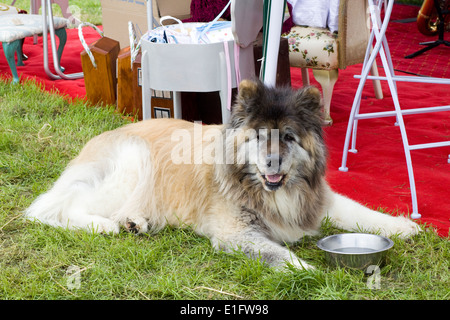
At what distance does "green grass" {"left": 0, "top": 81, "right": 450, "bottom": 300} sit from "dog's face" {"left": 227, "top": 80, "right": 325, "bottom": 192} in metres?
0.43

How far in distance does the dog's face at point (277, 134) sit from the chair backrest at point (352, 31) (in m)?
2.18

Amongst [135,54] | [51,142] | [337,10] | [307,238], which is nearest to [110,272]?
[307,238]

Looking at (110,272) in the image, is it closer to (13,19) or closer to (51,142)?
(51,142)

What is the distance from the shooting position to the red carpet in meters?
3.29

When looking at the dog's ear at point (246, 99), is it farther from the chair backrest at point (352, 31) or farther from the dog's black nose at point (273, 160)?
the chair backrest at point (352, 31)

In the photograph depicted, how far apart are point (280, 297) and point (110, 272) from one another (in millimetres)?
817

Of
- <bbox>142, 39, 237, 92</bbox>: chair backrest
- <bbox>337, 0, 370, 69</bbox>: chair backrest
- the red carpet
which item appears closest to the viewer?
the red carpet

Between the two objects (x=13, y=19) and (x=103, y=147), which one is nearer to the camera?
(x=103, y=147)

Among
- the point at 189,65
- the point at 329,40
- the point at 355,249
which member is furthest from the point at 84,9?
the point at 355,249

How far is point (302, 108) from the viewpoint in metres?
2.44

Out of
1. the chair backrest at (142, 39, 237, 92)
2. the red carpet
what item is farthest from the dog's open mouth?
the chair backrest at (142, 39, 237, 92)

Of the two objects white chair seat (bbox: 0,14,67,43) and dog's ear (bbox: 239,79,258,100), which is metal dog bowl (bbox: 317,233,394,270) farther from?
white chair seat (bbox: 0,14,67,43)

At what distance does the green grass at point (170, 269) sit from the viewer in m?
2.29

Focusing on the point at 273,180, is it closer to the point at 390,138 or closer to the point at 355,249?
the point at 355,249
